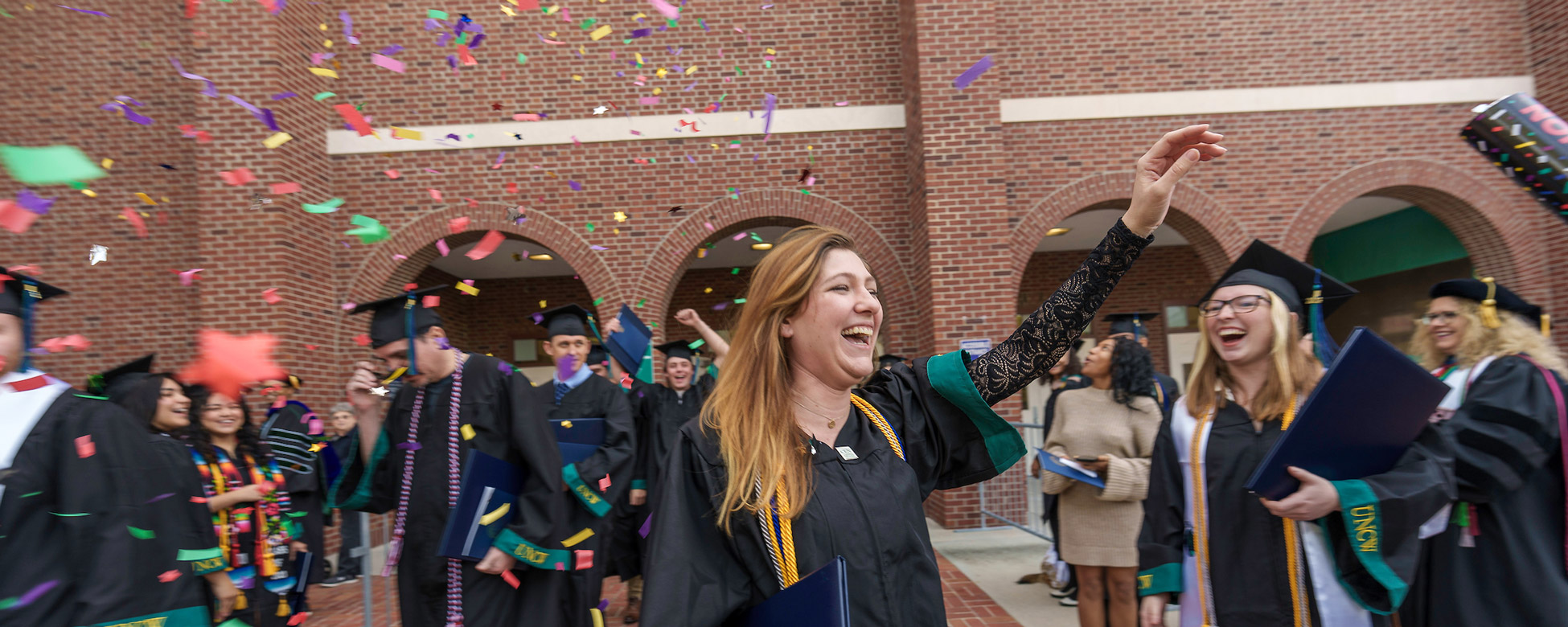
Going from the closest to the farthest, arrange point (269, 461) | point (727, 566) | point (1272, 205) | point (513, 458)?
1. point (727, 566)
2. point (513, 458)
3. point (269, 461)
4. point (1272, 205)

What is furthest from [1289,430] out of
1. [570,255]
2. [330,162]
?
[330,162]

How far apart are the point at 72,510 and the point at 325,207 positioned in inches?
307

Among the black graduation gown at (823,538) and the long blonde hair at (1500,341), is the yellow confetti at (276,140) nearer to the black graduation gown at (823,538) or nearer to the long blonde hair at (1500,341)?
the black graduation gown at (823,538)

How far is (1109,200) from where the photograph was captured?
984 cm

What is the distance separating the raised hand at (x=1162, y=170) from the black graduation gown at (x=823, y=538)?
19.8 inches

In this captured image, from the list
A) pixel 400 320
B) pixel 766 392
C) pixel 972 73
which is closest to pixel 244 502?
pixel 400 320

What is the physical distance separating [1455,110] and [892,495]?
11.5 metres

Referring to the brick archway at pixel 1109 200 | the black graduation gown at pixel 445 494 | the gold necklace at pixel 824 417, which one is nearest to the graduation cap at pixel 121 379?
the black graduation gown at pixel 445 494

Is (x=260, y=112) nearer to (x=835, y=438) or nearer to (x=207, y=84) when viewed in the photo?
(x=207, y=84)

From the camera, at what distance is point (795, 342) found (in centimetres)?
182

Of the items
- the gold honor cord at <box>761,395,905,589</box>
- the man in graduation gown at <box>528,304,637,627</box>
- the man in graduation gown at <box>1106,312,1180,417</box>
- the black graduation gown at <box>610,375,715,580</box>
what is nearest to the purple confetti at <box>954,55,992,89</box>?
the man in graduation gown at <box>1106,312,1180,417</box>

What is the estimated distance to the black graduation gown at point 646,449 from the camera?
6371mm

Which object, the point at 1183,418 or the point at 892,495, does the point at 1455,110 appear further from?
the point at 892,495

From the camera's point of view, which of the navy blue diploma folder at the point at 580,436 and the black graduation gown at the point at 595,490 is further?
the navy blue diploma folder at the point at 580,436
